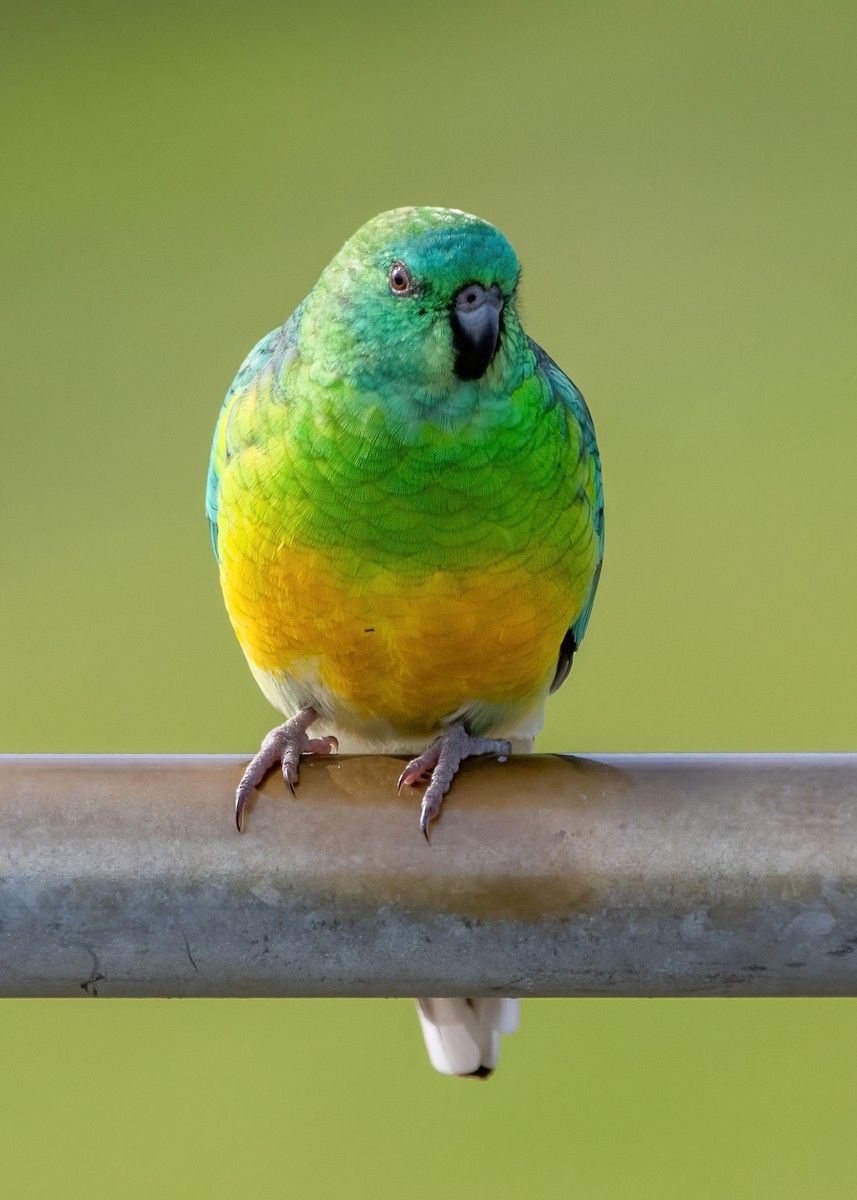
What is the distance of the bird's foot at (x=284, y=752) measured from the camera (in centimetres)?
85

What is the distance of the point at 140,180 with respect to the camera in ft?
10.4

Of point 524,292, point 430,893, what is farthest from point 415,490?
point 524,292

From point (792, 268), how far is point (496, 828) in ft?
8.34

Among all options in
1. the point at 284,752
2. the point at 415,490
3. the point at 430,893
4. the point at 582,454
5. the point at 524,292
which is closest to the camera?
the point at 430,893

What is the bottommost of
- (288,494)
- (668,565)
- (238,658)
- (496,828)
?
A: (238,658)

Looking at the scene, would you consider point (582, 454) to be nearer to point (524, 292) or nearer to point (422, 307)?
point (422, 307)

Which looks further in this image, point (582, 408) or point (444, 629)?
point (582, 408)

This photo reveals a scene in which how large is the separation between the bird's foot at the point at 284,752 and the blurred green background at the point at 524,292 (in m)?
1.37

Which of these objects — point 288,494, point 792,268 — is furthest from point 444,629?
point 792,268

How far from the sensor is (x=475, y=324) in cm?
109
